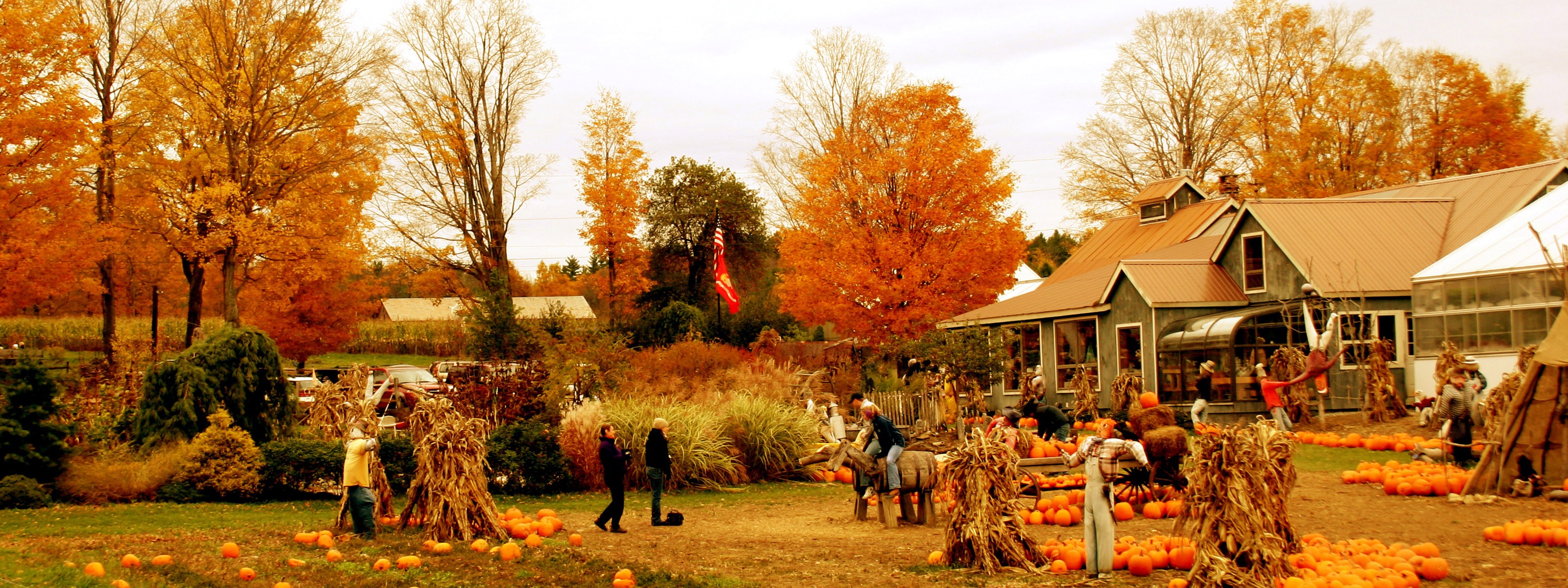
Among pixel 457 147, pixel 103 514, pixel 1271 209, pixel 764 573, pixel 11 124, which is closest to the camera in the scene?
pixel 764 573

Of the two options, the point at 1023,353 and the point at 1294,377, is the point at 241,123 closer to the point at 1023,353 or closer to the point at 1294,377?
the point at 1023,353

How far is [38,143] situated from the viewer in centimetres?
2069

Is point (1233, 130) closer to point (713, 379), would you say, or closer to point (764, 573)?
point (713, 379)

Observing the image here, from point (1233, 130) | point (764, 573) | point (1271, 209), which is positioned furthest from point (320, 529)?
point (1233, 130)

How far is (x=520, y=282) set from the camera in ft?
189

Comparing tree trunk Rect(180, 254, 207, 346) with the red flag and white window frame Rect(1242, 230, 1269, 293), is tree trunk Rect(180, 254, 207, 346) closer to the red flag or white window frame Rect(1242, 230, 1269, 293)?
the red flag

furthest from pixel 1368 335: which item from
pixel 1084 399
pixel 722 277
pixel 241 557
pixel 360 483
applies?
pixel 241 557

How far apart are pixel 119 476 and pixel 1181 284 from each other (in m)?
20.2

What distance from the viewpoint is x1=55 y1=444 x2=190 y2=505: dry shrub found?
1242 cm

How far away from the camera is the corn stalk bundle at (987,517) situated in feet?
28.0

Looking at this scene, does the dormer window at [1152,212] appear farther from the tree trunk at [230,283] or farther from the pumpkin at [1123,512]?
the tree trunk at [230,283]

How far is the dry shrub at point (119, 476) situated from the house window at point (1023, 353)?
19.6 m

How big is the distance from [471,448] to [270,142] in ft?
65.1

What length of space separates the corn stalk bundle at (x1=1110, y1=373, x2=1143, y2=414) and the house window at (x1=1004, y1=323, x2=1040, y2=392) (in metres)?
4.60
